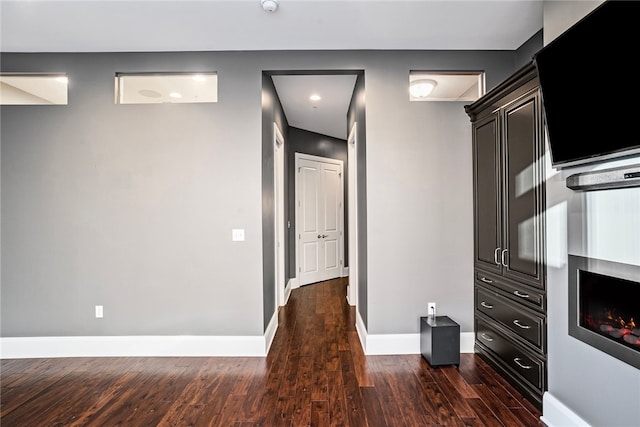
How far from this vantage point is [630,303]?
5.44 ft

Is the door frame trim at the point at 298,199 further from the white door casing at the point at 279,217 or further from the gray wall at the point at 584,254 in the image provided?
the gray wall at the point at 584,254

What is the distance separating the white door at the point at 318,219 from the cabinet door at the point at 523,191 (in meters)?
3.62

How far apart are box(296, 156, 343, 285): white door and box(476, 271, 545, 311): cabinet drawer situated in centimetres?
328

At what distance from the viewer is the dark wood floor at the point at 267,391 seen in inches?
85.4

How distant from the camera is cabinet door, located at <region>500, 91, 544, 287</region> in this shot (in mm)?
2281

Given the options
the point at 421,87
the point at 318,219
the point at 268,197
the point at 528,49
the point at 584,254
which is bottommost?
the point at 584,254

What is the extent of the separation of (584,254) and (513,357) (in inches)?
42.0

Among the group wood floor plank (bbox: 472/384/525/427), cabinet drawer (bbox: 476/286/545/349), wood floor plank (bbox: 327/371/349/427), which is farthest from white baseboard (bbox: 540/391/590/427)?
wood floor plank (bbox: 327/371/349/427)

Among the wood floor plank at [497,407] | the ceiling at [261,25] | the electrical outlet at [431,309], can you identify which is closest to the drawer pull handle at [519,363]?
the wood floor plank at [497,407]

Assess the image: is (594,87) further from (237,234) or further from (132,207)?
(132,207)

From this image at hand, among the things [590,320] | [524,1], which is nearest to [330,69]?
[524,1]

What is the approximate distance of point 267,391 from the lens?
249cm

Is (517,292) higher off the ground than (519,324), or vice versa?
(517,292)

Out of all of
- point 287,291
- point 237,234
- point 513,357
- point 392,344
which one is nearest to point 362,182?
point 237,234
